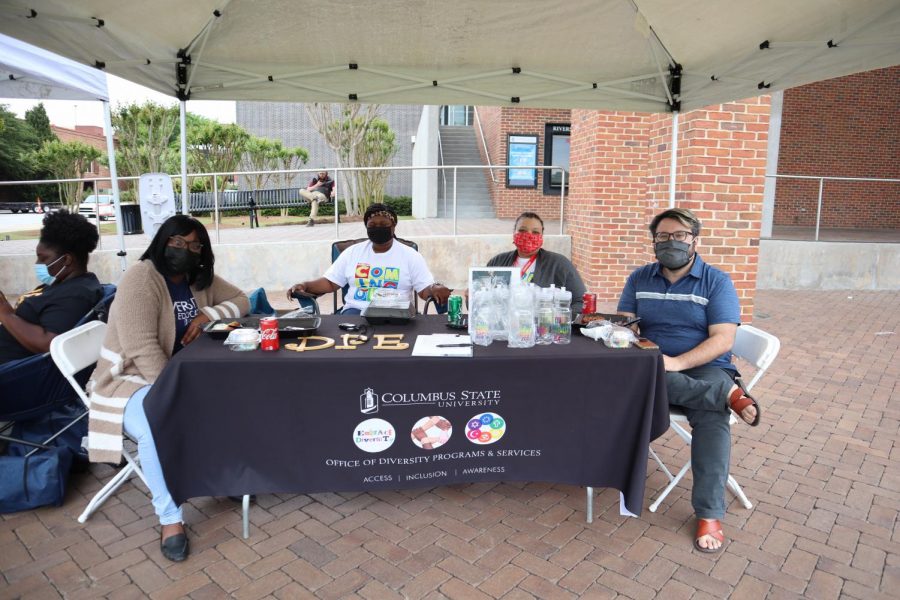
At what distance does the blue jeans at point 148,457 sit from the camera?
2439 millimetres

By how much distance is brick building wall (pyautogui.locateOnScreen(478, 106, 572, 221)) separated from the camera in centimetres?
1421

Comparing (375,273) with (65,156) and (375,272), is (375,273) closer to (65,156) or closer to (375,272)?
(375,272)

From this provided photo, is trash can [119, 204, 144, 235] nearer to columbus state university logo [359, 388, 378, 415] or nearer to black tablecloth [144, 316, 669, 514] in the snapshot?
black tablecloth [144, 316, 669, 514]

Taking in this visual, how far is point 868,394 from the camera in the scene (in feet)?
14.5

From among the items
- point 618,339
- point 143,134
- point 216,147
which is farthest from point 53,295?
point 143,134

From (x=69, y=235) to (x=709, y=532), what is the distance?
3.38 metres

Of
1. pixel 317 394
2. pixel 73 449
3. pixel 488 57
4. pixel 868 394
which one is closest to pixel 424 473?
pixel 317 394

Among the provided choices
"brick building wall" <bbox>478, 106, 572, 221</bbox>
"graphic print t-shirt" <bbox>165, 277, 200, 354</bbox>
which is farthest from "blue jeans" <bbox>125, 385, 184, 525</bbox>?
"brick building wall" <bbox>478, 106, 572, 221</bbox>

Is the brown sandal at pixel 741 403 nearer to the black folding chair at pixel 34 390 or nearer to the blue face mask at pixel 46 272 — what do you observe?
the black folding chair at pixel 34 390

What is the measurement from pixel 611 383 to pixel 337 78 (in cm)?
288

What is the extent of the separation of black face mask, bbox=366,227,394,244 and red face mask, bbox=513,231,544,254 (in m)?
0.84

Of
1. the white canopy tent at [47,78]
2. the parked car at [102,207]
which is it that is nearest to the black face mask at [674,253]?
the white canopy tent at [47,78]

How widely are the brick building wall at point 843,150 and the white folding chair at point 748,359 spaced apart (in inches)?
484

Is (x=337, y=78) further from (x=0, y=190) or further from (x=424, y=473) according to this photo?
(x=0, y=190)
